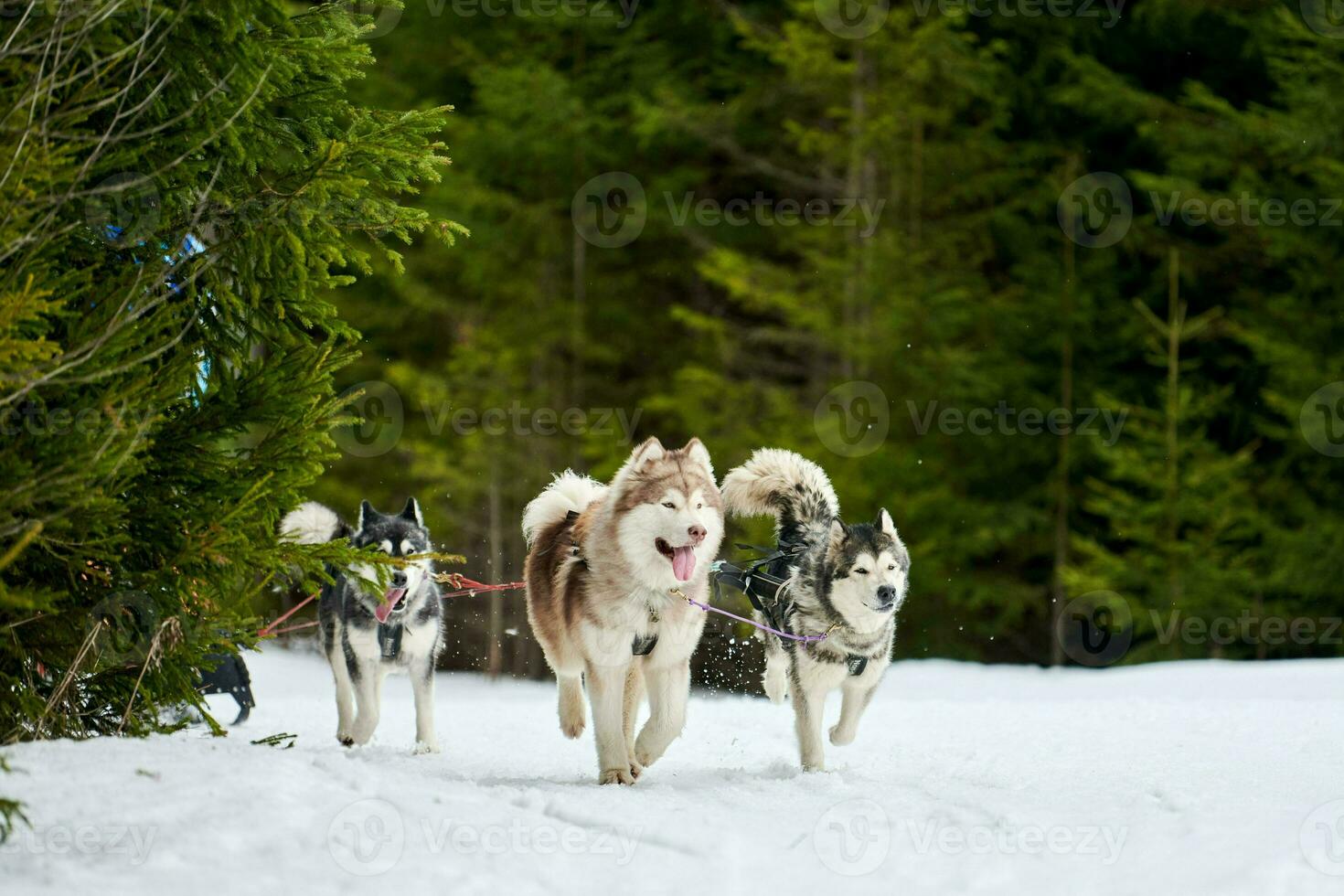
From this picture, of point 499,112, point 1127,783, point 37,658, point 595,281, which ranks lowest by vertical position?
point 1127,783

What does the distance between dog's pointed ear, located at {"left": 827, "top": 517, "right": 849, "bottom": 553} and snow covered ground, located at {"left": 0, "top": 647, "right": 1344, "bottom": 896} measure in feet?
3.55

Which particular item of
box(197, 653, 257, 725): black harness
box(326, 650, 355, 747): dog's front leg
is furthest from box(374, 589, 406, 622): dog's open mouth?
box(197, 653, 257, 725): black harness

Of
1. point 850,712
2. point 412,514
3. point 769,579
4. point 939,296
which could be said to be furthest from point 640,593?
point 939,296

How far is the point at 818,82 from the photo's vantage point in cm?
1720

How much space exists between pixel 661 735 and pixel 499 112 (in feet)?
50.0

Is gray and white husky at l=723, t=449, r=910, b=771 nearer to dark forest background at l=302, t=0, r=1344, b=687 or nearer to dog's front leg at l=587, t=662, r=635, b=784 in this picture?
dog's front leg at l=587, t=662, r=635, b=784

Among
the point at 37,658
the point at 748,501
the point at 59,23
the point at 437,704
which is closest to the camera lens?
the point at 59,23

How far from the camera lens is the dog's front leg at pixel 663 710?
20.0 feet

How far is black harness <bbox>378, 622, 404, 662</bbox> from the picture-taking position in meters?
6.80

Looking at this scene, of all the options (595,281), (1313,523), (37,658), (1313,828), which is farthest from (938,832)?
(595,281)

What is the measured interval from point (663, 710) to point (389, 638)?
1.53 metres

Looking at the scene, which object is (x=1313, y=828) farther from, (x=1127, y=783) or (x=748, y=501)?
(x=748, y=501)

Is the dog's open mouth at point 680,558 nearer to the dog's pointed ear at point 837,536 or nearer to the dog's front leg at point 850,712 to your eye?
the dog's pointed ear at point 837,536

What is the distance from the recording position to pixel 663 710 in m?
6.14
